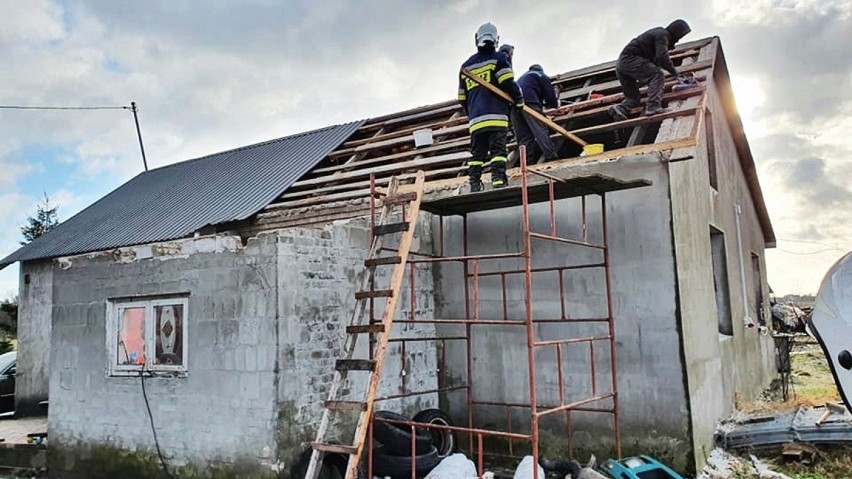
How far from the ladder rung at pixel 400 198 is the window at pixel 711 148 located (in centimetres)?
542

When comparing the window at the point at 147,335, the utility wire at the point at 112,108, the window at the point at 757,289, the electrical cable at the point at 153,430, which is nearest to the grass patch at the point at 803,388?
the window at the point at 757,289

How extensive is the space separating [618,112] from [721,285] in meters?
3.42

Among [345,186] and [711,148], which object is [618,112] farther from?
[345,186]

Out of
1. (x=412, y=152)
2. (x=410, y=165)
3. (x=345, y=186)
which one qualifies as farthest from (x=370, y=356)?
(x=412, y=152)

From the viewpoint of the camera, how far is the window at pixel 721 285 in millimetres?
9031

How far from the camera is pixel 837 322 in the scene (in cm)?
219

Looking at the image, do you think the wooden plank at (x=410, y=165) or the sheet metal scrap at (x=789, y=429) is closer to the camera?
the sheet metal scrap at (x=789, y=429)

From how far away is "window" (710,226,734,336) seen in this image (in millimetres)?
9031

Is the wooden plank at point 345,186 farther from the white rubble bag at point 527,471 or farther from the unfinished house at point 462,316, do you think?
the white rubble bag at point 527,471

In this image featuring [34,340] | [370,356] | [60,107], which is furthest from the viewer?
[60,107]

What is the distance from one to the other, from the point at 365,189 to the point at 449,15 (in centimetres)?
314

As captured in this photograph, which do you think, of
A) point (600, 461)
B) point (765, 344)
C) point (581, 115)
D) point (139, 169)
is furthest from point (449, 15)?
point (139, 169)

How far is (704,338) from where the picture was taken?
23.2 ft

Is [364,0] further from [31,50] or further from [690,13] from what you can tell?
[31,50]
